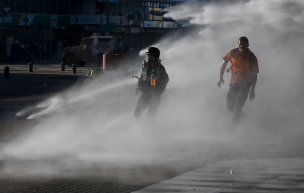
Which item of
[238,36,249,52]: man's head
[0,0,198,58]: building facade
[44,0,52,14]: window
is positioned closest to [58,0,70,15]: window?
[0,0,198,58]: building facade

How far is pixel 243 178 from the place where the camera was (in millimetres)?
5918

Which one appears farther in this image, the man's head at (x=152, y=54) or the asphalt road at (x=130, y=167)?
the man's head at (x=152, y=54)

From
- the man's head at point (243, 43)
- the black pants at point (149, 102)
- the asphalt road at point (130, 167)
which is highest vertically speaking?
the man's head at point (243, 43)

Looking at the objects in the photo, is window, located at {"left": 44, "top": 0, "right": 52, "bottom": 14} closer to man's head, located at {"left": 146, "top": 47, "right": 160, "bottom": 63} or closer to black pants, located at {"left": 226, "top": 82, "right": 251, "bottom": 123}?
black pants, located at {"left": 226, "top": 82, "right": 251, "bottom": 123}

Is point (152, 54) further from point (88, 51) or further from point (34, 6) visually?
point (34, 6)

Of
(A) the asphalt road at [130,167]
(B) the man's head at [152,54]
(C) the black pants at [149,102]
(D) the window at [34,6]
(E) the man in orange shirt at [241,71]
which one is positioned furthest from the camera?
(D) the window at [34,6]

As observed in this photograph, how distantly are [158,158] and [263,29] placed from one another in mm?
18906

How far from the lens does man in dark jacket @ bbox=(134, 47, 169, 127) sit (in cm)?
905

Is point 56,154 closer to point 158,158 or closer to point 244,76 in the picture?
point 158,158

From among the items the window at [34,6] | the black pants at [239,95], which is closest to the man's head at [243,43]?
the black pants at [239,95]

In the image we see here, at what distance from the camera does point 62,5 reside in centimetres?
5762

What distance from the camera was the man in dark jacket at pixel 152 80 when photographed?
9.05 m

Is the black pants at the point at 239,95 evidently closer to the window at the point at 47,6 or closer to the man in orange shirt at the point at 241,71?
the man in orange shirt at the point at 241,71

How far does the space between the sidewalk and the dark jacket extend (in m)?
2.56
